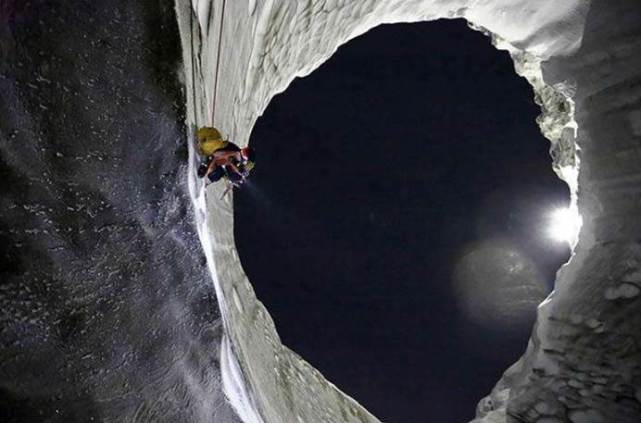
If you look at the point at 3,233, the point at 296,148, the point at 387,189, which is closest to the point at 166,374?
the point at 3,233

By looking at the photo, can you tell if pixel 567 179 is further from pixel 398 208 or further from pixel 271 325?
pixel 398 208

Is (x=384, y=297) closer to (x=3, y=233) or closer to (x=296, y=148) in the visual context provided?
(x=296, y=148)

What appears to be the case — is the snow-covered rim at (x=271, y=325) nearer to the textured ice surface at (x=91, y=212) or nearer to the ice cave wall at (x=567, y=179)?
the ice cave wall at (x=567, y=179)

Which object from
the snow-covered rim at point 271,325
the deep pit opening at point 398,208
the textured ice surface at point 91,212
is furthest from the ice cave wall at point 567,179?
the deep pit opening at point 398,208

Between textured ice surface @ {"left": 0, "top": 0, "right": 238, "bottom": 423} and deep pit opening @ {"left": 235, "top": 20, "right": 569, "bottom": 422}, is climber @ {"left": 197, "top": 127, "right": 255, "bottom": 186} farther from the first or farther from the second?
deep pit opening @ {"left": 235, "top": 20, "right": 569, "bottom": 422}

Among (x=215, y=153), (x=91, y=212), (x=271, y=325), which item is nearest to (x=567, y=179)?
(x=271, y=325)
